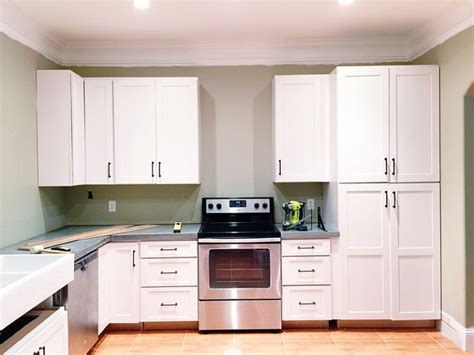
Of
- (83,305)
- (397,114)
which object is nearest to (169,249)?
(83,305)

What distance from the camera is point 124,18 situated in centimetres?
317

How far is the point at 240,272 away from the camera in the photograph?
3377mm

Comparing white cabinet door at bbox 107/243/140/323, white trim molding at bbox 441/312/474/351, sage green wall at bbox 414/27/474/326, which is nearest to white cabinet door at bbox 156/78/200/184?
white cabinet door at bbox 107/243/140/323

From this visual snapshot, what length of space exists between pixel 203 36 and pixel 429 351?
3.17m

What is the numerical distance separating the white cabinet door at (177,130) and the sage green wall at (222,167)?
0.34 metres

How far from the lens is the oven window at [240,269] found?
3.36m

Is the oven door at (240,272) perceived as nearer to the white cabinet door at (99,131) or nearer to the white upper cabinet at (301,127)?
the white upper cabinet at (301,127)

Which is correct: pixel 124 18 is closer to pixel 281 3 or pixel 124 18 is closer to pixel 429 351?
A: pixel 281 3

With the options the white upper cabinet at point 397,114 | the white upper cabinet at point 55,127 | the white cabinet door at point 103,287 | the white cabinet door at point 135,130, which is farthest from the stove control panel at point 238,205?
the white upper cabinet at point 55,127

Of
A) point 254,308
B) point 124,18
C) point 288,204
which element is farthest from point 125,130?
point 254,308

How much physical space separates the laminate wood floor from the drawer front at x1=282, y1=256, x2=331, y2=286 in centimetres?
44

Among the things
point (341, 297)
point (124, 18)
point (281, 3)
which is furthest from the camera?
point (341, 297)

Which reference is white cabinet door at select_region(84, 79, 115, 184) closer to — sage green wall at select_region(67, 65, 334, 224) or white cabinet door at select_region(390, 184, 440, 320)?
sage green wall at select_region(67, 65, 334, 224)

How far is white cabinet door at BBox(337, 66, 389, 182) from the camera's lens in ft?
10.9
